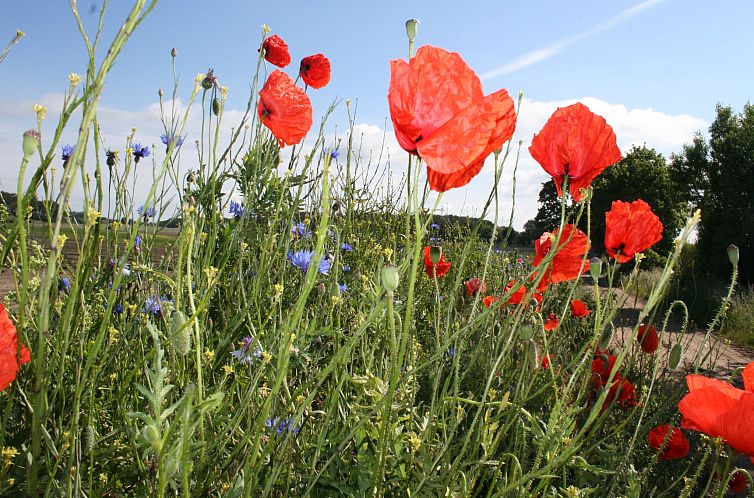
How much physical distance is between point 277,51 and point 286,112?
710 mm

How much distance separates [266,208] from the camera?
244 centimetres

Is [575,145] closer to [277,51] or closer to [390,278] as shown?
[390,278]

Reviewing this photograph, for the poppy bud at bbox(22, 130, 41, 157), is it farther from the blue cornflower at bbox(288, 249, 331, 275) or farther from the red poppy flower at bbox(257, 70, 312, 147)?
the blue cornflower at bbox(288, 249, 331, 275)

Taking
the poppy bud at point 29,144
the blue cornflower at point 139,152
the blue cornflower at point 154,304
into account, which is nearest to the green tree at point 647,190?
the blue cornflower at point 139,152

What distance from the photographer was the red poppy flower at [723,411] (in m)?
1.12

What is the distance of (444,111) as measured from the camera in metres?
0.86

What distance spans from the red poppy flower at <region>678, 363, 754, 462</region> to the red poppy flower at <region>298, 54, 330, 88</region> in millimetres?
1718

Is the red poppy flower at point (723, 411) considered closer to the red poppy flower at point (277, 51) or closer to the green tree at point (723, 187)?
the red poppy flower at point (277, 51)

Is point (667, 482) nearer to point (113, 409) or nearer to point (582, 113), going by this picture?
point (582, 113)

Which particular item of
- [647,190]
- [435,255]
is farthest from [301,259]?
[647,190]

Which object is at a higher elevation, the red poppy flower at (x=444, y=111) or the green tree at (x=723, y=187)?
the green tree at (x=723, y=187)

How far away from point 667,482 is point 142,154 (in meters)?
2.80

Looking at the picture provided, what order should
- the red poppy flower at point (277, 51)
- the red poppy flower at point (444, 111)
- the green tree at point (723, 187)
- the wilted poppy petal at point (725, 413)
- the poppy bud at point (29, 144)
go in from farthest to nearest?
the green tree at point (723, 187) → the red poppy flower at point (277, 51) → the wilted poppy petal at point (725, 413) → the red poppy flower at point (444, 111) → the poppy bud at point (29, 144)

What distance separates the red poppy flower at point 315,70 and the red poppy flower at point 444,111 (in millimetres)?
1521
